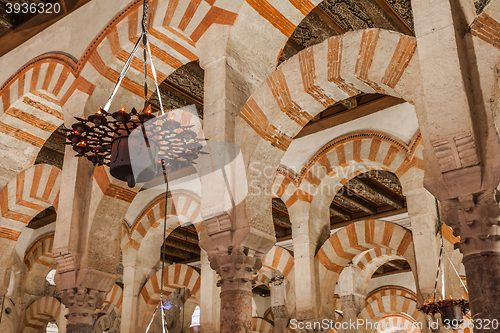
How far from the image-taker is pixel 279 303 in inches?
368

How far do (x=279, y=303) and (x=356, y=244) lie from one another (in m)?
3.90

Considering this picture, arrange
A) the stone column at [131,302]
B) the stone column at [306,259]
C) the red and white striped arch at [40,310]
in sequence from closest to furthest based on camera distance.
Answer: the stone column at [306,259] → the stone column at [131,302] → the red and white striped arch at [40,310]

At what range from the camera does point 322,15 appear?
4.78 metres

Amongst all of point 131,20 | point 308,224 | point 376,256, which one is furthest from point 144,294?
point 131,20

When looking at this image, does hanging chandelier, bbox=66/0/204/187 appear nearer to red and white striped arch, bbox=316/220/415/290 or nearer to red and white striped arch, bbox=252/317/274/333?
red and white striped arch, bbox=316/220/415/290

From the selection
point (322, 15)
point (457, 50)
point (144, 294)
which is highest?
point (322, 15)

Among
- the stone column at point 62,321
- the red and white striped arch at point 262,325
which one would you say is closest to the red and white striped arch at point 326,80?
the stone column at point 62,321

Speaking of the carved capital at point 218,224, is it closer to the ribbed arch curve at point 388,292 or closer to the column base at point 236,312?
the column base at point 236,312

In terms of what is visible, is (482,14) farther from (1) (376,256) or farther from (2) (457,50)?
(1) (376,256)

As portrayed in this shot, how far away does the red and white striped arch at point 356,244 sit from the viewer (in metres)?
5.60

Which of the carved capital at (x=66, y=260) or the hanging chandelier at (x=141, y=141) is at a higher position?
the hanging chandelier at (x=141, y=141)

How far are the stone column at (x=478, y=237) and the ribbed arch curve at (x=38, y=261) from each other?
7.47 meters

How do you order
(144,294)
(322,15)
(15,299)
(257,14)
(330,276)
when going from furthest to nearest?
(15,299) → (144,294) → (330,276) → (322,15) → (257,14)

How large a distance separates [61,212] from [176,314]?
26.5 ft
